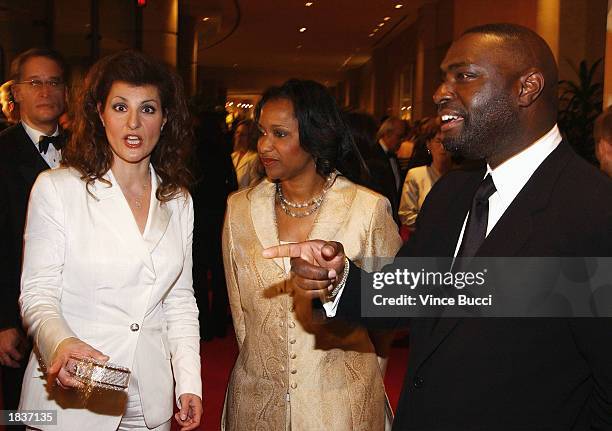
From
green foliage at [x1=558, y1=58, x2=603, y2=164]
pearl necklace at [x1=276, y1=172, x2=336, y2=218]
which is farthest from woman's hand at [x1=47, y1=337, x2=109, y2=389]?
green foliage at [x1=558, y1=58, x2=603, y2=164]

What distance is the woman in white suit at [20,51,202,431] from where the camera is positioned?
236cm

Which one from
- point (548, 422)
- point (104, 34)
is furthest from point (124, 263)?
point (104, 34)

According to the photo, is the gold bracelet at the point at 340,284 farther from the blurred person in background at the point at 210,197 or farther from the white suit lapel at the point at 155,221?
the blurred person in background at the point at 210,197

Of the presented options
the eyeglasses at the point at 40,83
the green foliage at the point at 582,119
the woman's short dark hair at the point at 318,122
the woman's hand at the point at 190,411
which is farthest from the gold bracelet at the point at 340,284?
the green foliage at the point at 582,119

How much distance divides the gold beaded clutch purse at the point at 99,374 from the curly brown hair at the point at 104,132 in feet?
2.19

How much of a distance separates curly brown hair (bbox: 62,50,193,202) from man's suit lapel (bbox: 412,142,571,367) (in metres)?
1.04

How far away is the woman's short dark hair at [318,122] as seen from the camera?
3090 mm

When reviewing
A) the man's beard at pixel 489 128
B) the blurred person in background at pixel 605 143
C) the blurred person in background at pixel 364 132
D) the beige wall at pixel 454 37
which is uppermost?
the beige wall at pixel 454 37

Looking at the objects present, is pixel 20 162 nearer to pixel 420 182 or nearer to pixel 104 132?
pixel 104 132

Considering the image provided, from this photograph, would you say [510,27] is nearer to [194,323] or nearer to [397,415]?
[397,415]

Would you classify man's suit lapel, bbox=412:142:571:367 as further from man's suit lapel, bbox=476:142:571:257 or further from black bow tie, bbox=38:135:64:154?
black bow tie, bbox=38:135:64:154

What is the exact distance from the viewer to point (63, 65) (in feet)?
12.5

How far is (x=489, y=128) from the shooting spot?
2.09 meters

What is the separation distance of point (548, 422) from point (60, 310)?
4.34 ft
